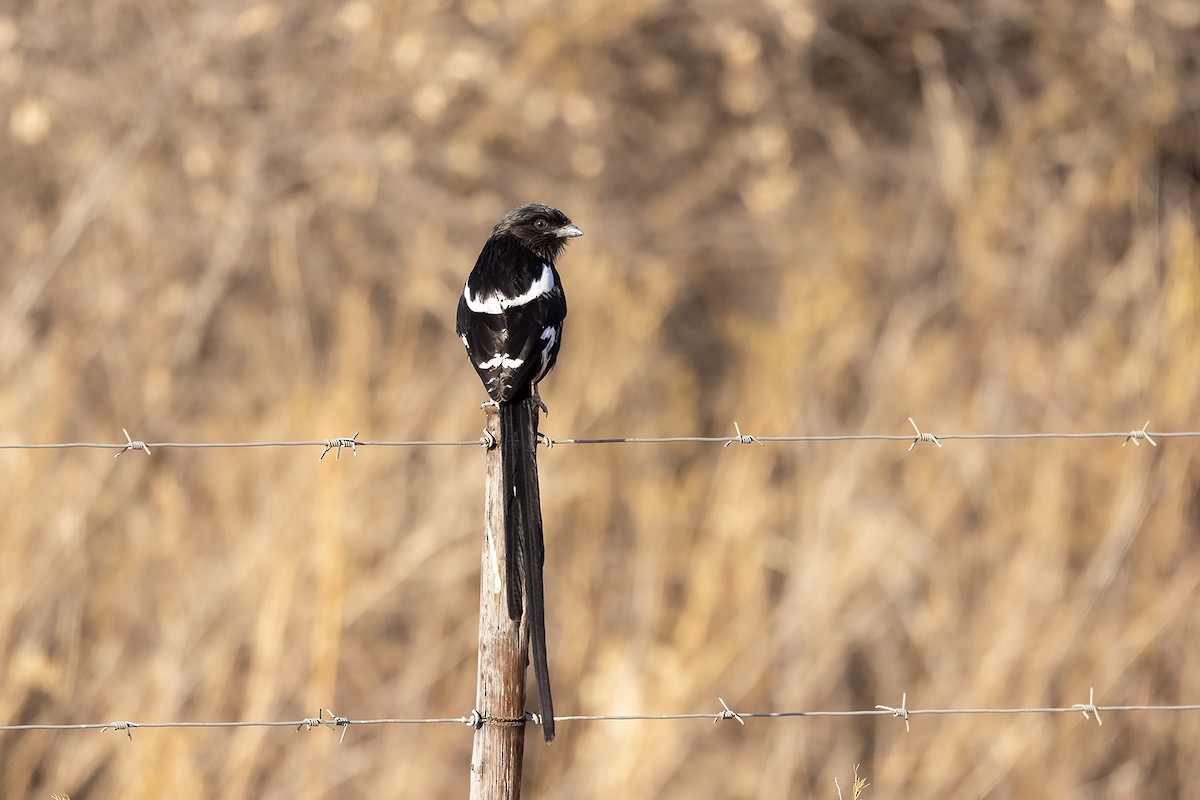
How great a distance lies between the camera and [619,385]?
20.1 feet

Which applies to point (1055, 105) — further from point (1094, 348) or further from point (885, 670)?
point (885, 670)

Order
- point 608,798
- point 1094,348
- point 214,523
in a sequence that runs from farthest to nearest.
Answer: point 1094,348 → point 214,523 → point 608,798

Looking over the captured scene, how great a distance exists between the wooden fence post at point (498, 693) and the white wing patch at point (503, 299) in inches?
43.0

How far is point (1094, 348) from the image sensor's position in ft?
20.0

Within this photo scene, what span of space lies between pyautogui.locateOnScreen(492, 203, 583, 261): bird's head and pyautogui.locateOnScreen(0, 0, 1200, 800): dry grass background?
1264 mm

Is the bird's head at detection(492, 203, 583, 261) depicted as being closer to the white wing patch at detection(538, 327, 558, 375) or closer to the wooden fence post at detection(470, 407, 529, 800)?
the white wing patch at detection(538, 327, 558, 375)

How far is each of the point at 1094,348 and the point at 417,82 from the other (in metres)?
3.28

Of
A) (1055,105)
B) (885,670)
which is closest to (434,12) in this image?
(1055,105)

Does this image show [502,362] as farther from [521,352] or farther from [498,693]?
[498,693]

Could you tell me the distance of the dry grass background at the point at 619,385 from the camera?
517cm

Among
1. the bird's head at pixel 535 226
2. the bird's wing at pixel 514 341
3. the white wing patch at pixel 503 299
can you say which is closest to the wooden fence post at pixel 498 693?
the bird's wing at pixel 514 341

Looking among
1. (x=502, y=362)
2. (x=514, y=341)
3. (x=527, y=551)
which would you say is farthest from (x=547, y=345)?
(x=527, y=551)

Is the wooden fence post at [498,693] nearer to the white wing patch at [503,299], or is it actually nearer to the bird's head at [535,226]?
the white wing patch at [503,299]

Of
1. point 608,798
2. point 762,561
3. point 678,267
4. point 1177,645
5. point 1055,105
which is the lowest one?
point 608,798
